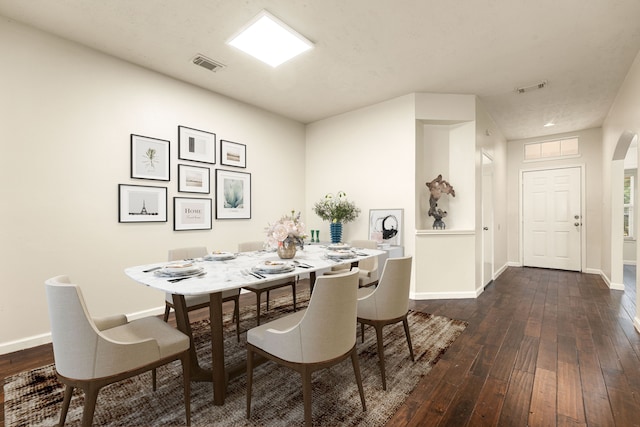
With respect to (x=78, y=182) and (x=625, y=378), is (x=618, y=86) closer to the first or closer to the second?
(x=625, y=378)

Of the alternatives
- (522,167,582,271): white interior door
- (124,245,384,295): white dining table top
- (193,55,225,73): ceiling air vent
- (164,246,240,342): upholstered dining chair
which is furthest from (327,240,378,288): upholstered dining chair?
(522,167,582,271): white interior door

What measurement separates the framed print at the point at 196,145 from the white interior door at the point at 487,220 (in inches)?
160

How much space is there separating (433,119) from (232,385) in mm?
3805

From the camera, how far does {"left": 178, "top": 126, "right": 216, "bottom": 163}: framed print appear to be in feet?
11.5

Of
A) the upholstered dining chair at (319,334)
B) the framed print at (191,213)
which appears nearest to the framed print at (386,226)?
the framed print at (191,213)

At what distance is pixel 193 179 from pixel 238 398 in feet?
8.56

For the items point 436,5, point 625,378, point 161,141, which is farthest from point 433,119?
point 161,141

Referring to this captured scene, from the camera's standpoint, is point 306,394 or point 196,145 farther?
point 196,145

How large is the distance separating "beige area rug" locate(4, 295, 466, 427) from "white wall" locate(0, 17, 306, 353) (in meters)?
0.86

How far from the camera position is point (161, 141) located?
3.32m

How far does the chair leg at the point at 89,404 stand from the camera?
1241mm

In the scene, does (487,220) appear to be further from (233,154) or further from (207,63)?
(207,63)

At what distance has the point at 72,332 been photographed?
4.17 feet

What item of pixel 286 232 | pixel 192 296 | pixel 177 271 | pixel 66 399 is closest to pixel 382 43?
pixel 286 232
